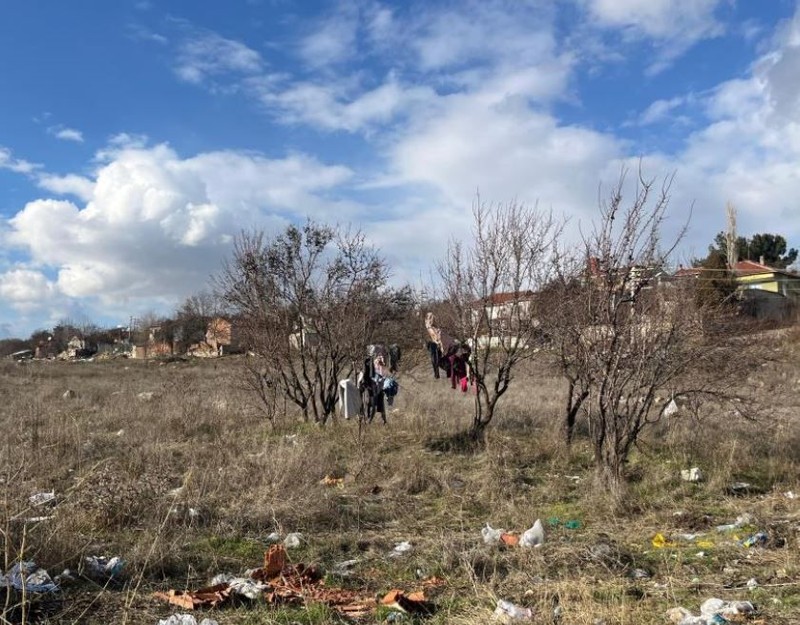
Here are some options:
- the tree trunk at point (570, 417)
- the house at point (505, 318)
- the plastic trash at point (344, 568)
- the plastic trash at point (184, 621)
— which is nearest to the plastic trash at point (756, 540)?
the plastic trash at point (344, 568)

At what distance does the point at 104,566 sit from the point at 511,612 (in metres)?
2.88

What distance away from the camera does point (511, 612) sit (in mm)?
3682

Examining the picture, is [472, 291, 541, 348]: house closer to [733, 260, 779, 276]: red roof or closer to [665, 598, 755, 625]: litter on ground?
[665, 598, 755, 625]: litter on ground

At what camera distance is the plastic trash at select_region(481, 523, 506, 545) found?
5441 mm

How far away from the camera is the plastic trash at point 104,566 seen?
15.0 ft

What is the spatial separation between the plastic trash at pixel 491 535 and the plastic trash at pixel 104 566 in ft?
9.15

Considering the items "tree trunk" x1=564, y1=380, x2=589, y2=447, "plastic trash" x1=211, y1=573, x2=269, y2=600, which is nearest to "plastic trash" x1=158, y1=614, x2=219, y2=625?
"plastic trash" x1=211, y1=573, x2=269, y2=600

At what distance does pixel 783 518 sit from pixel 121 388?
18.7 m

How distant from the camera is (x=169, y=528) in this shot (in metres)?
5.62

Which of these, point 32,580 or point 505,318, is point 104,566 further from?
point 505,318

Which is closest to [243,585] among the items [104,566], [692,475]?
[104,566]

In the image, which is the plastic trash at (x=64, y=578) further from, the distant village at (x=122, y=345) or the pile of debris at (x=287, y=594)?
the distant village at (x=122, y=345)

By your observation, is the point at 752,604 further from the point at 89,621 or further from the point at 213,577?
the point at 89,621

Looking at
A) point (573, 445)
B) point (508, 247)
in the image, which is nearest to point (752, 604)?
point (573, 445)
